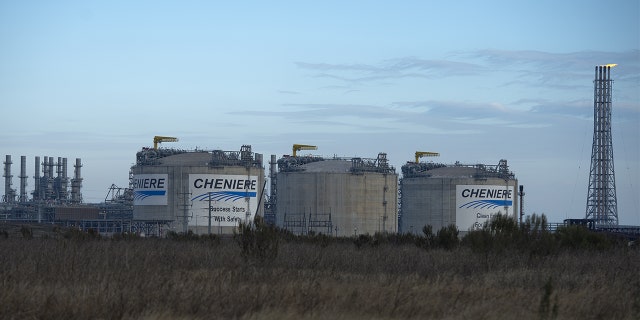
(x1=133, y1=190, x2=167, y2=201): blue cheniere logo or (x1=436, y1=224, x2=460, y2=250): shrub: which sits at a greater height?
(x1=133, y1=190, x2=167, y2=201): blue cheniere logo

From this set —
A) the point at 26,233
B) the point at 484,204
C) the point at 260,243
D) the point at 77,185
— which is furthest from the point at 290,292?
the point at 77,185

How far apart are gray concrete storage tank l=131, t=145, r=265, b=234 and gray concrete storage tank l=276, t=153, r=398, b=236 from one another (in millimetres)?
4303

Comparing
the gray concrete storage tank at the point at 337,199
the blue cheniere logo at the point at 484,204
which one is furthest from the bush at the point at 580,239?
the blue cheniere logo at the point at 484,204

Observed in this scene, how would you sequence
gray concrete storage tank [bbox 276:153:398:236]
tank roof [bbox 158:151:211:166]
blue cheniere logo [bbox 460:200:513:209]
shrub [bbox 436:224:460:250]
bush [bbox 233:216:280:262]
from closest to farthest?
bush [bbox 233:216:280:262] → shrub [bbox 436:224:460:250] → tank roof [bbox 158:151:211:166] → gray concrete storage tank [bbox 276:153:398:236] → blue cheniere logo [bbox 460:200:513:209]

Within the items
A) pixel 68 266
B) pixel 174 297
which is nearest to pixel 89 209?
pixel 68 266

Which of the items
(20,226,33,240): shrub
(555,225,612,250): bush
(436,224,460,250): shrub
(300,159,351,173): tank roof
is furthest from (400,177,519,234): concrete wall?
(555,225,612,250): bush

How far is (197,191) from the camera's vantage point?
99.0 m

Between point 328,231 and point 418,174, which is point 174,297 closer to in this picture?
point 328,231

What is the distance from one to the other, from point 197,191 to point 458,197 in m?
28.5

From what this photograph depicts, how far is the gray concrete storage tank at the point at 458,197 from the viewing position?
349 ft

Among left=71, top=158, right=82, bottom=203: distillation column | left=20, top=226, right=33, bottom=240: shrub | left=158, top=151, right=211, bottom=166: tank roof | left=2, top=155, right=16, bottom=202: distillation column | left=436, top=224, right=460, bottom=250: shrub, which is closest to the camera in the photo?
left=436, top=224, right=460, bottom=250: shrub

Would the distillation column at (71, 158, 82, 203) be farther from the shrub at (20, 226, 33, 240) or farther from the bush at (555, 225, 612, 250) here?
the bush at (555, 225, 612, 250)

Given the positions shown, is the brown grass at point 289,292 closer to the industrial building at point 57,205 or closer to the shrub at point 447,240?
the shrub at point 447,240

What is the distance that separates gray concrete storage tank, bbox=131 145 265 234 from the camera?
98500 mm
